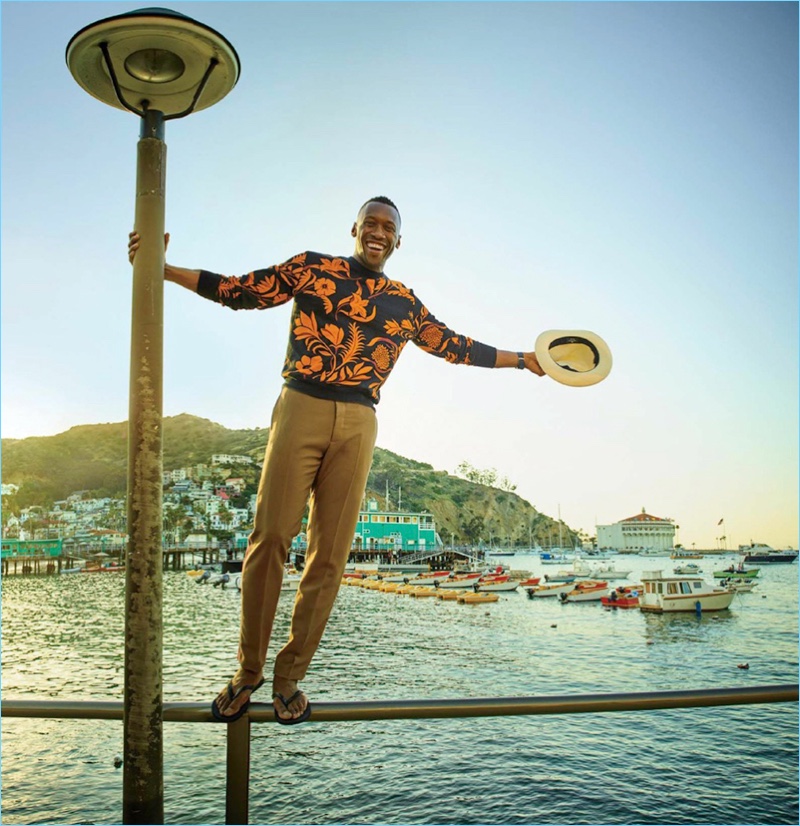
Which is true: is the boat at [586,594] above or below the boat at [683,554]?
above

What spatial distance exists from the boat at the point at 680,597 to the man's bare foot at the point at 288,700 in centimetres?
4317

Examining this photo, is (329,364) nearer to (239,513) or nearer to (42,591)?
(42,591)

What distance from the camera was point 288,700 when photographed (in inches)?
75.4

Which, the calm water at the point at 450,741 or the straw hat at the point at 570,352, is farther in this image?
the calm water at the point at 450,741

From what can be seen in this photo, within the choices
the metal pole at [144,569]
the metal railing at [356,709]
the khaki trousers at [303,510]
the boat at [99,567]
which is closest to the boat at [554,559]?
the boat at [99,567]

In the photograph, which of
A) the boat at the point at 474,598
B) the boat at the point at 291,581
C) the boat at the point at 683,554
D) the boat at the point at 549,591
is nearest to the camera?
the boat at the point at 474,598

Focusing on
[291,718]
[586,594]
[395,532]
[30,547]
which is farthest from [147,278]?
[30,547]

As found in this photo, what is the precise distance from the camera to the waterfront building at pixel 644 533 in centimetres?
17038

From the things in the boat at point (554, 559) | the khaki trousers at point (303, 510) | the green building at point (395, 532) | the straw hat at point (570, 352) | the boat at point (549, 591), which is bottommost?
the boat at point (554, 559)

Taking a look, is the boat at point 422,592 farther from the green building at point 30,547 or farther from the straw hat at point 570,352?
the green building at point 30,547

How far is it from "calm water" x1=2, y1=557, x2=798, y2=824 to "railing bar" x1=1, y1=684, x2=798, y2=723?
142 inches

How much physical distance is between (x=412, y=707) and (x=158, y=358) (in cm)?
107

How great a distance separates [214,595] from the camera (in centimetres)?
5488

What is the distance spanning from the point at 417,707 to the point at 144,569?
744 mm
